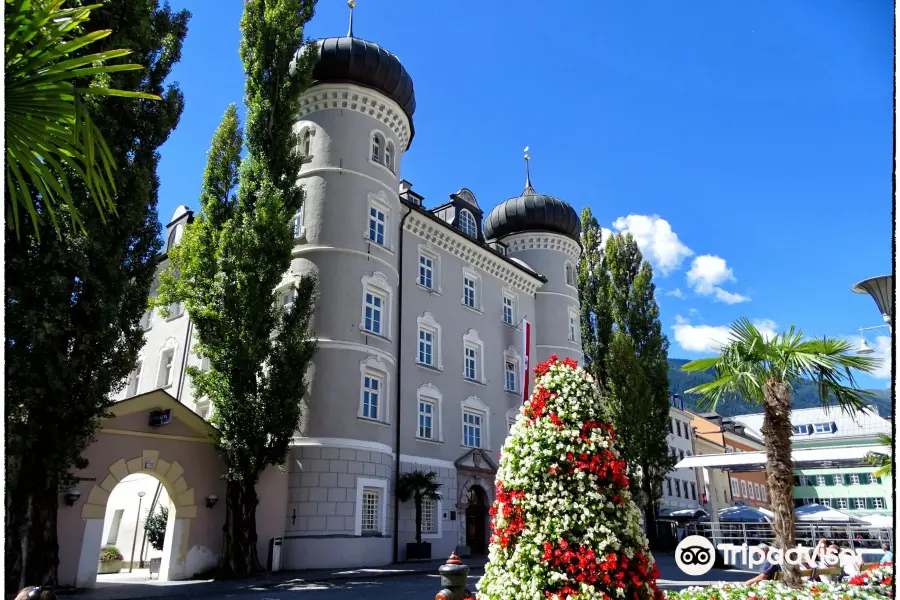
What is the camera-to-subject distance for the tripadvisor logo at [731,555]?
7980 mm

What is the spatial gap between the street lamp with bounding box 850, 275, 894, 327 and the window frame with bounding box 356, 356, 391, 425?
16.4m

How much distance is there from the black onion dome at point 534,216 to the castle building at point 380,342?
3.22 meters

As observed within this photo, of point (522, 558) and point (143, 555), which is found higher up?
point (522, 558)

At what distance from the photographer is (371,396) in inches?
917

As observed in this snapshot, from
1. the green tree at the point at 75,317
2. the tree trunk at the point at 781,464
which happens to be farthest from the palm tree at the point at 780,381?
the green tree at the point at 75,317

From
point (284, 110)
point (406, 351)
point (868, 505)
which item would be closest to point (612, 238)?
point (406, 351)

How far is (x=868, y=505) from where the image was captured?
55.0 m

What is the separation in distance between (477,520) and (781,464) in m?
20.6

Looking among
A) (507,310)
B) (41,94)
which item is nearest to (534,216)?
(507,310)

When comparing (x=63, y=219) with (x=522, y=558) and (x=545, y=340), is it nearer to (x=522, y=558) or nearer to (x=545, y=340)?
(x=522, y=558)

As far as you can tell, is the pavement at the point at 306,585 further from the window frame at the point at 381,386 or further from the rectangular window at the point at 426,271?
the rectangular window at the point at 426,271

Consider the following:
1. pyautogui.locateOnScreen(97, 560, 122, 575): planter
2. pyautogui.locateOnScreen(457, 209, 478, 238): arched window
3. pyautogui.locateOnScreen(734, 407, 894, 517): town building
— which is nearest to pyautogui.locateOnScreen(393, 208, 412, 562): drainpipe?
pyautogui.locateOnScreen(457, 209, 478, 238): arched window

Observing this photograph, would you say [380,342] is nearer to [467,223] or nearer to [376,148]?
[376,148]

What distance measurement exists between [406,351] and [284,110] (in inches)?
406
